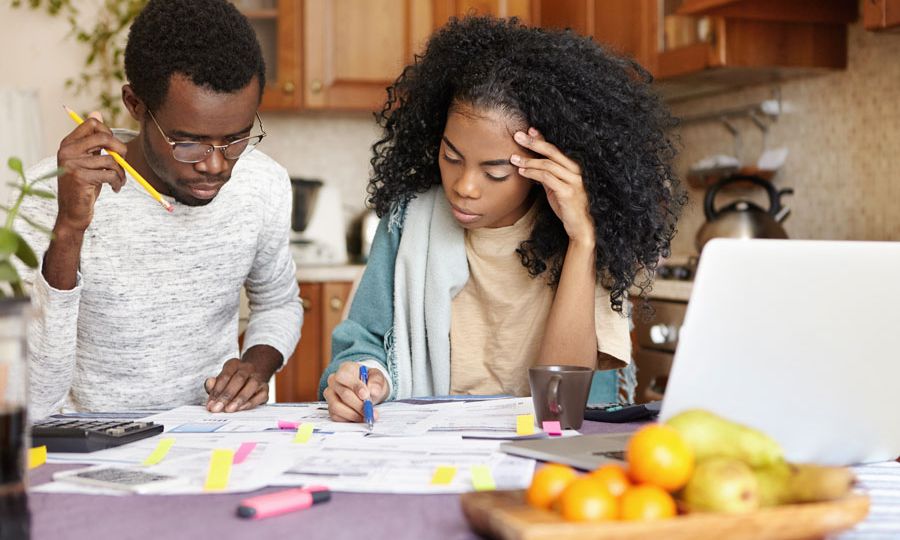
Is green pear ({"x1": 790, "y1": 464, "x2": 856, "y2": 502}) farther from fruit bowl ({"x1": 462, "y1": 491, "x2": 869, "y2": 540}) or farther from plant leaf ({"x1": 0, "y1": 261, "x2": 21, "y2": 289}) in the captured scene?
plant leaf ({"x1": 0, "y1": 261, "x2": 21, "y2": 289})

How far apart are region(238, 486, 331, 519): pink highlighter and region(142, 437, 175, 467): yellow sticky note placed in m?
0.19

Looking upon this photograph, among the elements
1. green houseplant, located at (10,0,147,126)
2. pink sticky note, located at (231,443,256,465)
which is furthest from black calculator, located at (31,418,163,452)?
green houseplant, located at (10,0,147,126)

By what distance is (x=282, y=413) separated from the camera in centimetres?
132

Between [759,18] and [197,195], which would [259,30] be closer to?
[759,18]

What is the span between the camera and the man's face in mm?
1475

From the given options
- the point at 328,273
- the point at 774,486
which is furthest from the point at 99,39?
the point at 774,486

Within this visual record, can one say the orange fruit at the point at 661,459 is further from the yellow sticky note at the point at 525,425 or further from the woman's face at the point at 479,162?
the woman's face at the point at 479,162

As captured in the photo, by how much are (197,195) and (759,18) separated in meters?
1.77

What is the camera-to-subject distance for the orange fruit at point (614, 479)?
715mm

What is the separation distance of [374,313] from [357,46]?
6.96 ft

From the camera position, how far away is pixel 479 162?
1.50 meters

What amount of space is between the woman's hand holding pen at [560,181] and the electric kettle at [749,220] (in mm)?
1185

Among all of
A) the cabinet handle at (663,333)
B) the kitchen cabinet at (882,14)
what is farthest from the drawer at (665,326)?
the kitchen cabinet at (882,14)

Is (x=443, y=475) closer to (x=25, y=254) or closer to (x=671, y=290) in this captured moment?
(x=25, y=254)
